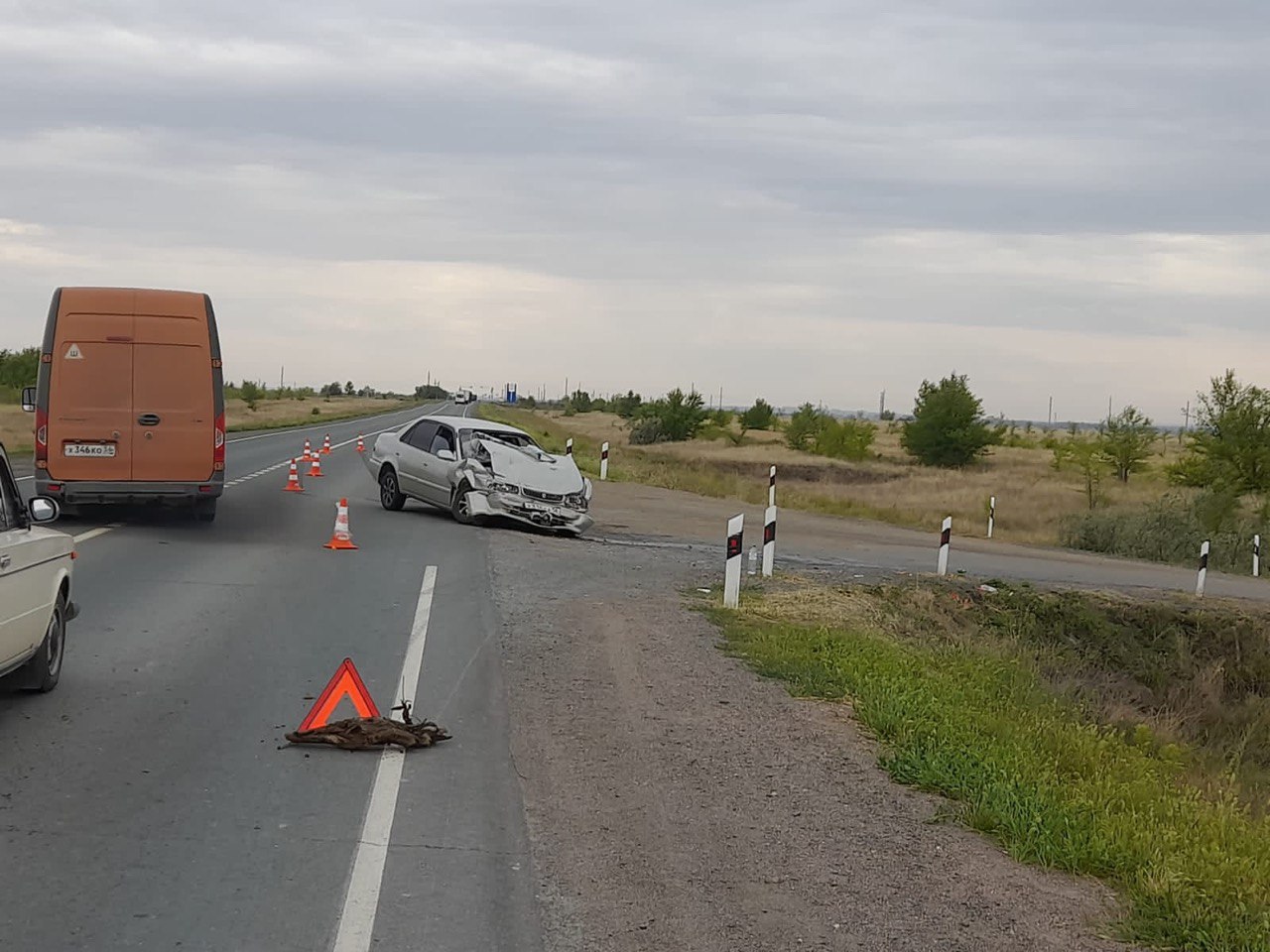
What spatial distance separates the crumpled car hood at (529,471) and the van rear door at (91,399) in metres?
5.41

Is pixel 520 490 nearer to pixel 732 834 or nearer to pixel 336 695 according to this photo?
pixel 336 695

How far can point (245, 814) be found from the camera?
21.3ft

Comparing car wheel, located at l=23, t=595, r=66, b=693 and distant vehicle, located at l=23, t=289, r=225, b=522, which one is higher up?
distant vehicle, located at l=23, t=289, r=225, b=522

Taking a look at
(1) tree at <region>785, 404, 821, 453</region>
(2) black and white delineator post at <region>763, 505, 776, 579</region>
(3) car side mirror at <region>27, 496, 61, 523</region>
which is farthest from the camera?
(1) tree at <region>785, 404, 821, 453</region>

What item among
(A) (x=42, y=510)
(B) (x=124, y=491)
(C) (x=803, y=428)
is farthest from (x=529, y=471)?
(C) (x=803, y=428)

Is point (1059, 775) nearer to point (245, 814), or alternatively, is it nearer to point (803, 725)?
point (803, 725)

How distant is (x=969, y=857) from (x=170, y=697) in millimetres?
5169

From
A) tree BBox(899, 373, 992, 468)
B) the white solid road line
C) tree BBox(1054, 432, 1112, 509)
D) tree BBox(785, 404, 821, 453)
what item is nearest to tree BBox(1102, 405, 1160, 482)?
tree BBox(1054, 432, 1112, 509)

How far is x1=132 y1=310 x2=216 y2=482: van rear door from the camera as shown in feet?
57.5

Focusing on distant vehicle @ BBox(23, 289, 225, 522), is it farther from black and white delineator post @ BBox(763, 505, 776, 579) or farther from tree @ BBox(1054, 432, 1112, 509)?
tree @ BBox(1054, 432, 1112, 509)

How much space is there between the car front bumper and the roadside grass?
4.83m

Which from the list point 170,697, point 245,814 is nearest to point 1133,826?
point 245,814

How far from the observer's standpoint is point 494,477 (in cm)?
2067

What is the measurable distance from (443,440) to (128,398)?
543 cm
